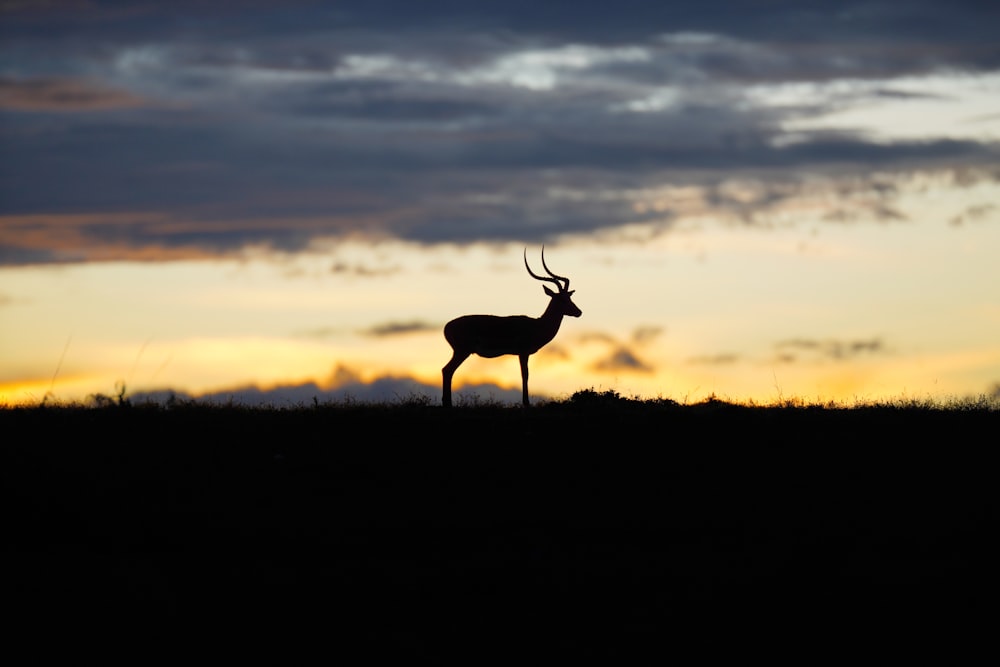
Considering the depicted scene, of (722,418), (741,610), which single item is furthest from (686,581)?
(722,418)

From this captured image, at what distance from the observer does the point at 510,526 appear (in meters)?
17.6

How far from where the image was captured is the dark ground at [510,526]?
14.5 meters

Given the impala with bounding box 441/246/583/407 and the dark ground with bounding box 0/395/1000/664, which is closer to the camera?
the dark ground with bounding box 0/395/1000/664

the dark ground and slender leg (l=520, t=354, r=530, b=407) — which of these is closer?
the dark ground

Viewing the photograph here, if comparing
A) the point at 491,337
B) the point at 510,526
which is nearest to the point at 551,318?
the point at 491,337

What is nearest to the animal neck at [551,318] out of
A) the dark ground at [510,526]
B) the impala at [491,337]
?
the impala at [491,337]

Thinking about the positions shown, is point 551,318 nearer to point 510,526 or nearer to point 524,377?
point 524,377

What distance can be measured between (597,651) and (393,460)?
7294mm

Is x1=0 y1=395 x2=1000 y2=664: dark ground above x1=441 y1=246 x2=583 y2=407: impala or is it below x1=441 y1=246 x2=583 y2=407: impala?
below

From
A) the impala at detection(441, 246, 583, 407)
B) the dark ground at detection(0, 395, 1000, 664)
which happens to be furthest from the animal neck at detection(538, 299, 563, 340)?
the dark ground at detection(0, 395, 1000, 664)

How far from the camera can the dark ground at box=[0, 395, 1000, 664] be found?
47.6ft

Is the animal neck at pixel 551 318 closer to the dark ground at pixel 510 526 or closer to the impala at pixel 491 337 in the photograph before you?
the impala at pixel 491 337

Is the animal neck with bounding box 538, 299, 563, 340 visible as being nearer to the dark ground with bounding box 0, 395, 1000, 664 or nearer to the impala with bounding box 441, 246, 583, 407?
the impala with bounding box 441, 246, 583, 407

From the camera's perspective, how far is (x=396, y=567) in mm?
15859
